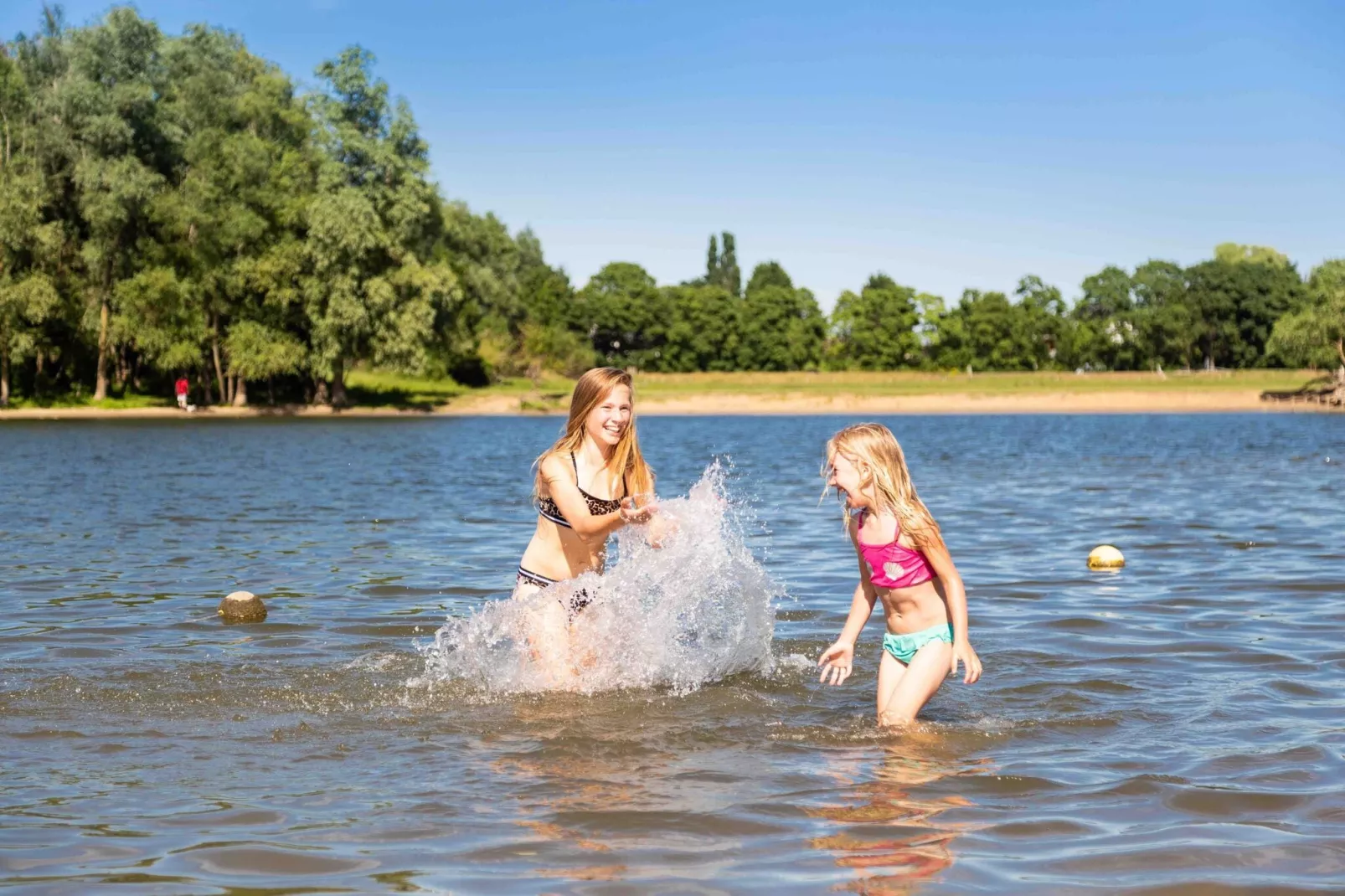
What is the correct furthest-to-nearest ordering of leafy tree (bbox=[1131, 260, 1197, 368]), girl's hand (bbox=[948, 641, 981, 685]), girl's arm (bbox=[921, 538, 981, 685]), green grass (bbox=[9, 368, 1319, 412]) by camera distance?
leafy tree (bbox=[1131, 260, 1197, 368]), green grass (bbox=[9, 368, 1319, 412]), girl's arm (bbox=[921, 538, 981, 685]), girl's hand (bbox=[948, 641, 981, 685])

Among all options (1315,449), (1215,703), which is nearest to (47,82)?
(1315,449)

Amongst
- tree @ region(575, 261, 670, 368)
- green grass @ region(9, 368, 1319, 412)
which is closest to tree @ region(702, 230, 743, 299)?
tree @ region(575, 261, 670, 368)

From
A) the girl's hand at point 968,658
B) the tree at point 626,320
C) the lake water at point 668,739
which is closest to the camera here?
the lake water at point 668,739

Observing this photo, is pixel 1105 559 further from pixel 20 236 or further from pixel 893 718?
pixel 20 236

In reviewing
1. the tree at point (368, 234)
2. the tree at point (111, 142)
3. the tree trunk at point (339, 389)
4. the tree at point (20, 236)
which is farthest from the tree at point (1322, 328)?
the tree at point (20, 236)

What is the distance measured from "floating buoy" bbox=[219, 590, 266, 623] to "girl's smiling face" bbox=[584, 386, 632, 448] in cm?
490

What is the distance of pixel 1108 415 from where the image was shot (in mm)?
83875

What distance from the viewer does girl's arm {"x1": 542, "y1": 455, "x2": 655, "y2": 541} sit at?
25.9 feet

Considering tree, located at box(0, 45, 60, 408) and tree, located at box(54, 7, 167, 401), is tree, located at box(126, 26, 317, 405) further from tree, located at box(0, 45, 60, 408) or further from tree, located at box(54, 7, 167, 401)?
tree, located at box(0, 45, 60, 408)

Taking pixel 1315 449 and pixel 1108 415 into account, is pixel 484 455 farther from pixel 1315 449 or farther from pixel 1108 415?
pixel 1108 415

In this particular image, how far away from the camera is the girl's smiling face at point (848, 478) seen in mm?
7199

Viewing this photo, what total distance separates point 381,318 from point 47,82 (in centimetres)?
1920

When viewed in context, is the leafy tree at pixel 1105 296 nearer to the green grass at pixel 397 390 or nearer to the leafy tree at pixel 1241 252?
the leafy tree at pixel 1241 252

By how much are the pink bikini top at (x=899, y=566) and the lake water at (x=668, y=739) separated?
2.94 ft
